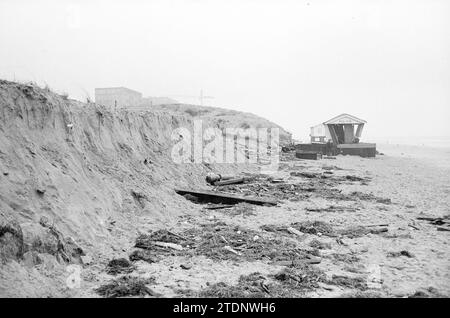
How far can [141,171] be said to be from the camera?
10242 mm

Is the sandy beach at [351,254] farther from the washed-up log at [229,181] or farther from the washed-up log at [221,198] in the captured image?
the washed-up log at [229,181]

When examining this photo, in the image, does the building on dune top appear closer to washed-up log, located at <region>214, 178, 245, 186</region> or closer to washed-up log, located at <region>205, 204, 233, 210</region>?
washed-up log, located at <region>214, 178, 245, 186</region>

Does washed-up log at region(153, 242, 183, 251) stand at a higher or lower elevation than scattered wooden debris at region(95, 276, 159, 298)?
higher

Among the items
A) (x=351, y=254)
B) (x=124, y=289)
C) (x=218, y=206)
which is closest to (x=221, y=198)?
(x=218, y=206)

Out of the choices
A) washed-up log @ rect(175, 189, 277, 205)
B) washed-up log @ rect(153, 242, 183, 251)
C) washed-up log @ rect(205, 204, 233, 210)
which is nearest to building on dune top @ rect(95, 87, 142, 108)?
washed-up log @ rect(175, 189, 277, 205)

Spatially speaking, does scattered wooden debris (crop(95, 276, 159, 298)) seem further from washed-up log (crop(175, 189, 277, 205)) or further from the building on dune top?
the building on dune top

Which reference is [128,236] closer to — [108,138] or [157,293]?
[157,293]

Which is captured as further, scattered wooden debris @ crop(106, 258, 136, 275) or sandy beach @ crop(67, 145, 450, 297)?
scattered wooden debris @ crop(106, 258, 136, 275)

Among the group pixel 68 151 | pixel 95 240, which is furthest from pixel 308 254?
pixel 68 151

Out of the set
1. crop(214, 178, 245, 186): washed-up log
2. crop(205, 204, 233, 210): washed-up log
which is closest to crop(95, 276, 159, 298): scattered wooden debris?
crop(205, 204, 233, 210): washed-up log

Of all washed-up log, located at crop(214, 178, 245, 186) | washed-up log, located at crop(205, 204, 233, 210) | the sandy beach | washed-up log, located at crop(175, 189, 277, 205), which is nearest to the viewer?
the sandy beach

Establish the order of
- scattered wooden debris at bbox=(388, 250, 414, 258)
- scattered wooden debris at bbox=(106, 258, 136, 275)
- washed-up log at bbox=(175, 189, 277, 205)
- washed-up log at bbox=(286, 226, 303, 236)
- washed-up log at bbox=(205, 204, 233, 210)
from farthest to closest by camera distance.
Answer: washed-up log at bbox=(175, 189, 277, 205)
washed-up log at bbox=(205, 204, 233, 210)
washed-up log at bbox=(286, 226, 303, 236)
scattered wooden debris at bbox=(388, 250, 414, 258)
scattered wooden debris at bbox=(106, 258, 136, 275)

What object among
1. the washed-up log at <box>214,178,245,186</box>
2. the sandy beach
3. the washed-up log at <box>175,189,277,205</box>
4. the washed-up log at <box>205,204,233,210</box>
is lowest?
the sandy beach
